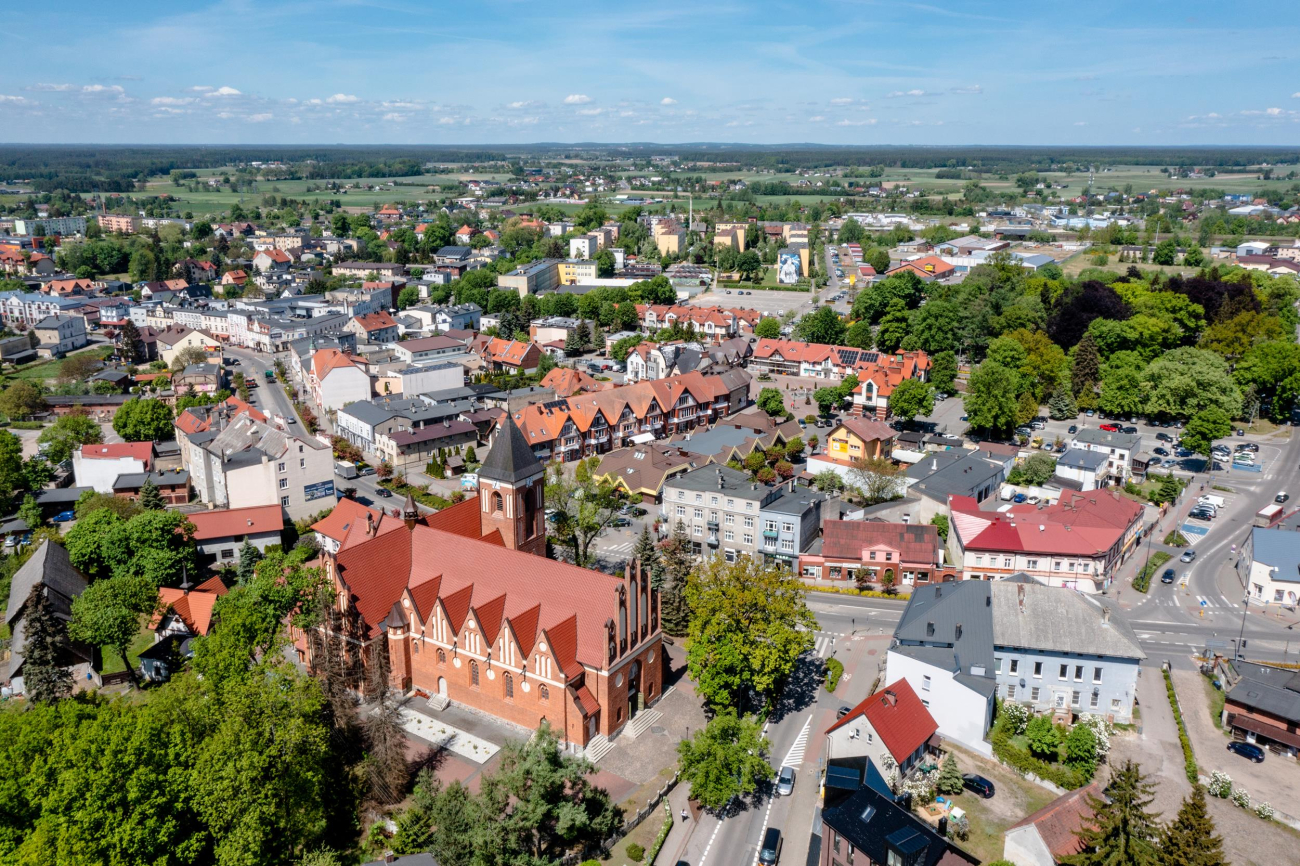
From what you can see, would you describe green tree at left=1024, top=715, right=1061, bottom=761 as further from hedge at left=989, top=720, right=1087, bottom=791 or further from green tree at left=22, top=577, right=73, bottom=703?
green tree at left=22, top=577, right=73, bottom=703

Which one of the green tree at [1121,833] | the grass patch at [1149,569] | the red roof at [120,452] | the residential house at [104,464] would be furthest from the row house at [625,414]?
the green tree at [1121,833]

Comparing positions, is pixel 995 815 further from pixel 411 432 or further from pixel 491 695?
pixel 411 432

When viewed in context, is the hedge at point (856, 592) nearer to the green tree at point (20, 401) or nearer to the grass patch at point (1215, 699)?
the grass patch at point (1215, 699)

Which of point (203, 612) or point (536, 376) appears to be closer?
point (203, 612)

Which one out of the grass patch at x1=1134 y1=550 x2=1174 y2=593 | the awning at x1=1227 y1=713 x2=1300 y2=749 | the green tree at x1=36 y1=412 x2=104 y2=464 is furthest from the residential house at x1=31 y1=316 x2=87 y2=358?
the awning at x1=1227 y1=713 x2=1300 y2=749

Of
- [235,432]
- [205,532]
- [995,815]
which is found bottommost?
[995,815]

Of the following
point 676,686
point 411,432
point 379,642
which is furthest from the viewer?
point 411,432

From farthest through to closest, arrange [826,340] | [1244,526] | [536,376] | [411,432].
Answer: [826,340] → [536,376] → [411,432] → [1244,526]

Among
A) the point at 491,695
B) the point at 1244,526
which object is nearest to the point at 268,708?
the point at 491,695
